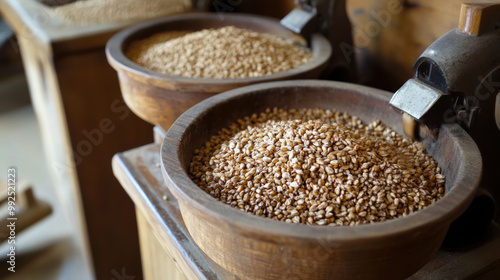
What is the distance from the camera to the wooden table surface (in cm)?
85

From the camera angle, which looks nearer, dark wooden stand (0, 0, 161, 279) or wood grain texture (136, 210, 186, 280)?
wood grain texture (136, 210, 186, 280)

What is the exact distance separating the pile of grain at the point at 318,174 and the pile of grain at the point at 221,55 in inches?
10.1

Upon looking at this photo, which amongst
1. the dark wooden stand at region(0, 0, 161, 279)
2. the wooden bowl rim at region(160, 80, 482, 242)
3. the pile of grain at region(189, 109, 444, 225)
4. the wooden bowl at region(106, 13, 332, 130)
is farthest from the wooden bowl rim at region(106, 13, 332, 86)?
the dark wooden stand at region(0, 0, 161, 279)

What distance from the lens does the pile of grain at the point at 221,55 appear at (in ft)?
3.76

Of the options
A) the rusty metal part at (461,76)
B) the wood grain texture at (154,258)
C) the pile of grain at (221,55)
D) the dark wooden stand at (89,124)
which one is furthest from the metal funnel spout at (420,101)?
the dark wooden stand at (89,124)

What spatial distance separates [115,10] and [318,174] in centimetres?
134

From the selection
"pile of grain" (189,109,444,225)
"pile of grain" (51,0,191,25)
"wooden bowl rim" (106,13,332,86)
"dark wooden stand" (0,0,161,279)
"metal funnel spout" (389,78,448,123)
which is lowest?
"dark wooden stand" (0,0,161,279)

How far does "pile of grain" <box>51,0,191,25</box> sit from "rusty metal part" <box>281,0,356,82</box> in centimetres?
73

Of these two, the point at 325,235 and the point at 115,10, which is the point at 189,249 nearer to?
the point at 325,235

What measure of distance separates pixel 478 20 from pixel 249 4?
1.30 m

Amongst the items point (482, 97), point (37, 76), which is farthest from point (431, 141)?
point (37, 76)

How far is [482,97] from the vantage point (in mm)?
821

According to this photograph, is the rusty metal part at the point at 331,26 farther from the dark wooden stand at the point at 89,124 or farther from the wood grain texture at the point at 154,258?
the dark wooden stand at the point at 89,124

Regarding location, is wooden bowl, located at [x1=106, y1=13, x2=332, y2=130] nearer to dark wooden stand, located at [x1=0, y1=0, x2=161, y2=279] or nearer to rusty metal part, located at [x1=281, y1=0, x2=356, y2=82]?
rusty metal part, located at [x1=281, y1=0, x2=356, y2=82]
